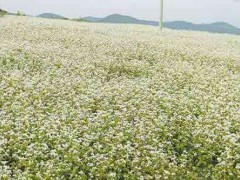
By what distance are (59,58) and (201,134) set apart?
1170cm

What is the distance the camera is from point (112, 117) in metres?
15.8

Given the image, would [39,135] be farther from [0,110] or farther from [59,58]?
[59,58]

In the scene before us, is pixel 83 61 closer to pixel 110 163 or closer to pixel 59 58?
pixel 59 58

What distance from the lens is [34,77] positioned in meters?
20.4

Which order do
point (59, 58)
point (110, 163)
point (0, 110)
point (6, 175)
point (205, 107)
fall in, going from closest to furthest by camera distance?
point (6, 175), point (110, 163), point (0, 110), point (205, 107), point (59, 58)

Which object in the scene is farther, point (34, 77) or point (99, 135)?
point (34, 77)

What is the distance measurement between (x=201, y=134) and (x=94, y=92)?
16.6 feet

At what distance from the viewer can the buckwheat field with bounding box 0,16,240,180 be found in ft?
40.6

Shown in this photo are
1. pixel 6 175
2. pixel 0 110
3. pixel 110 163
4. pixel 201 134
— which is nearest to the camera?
pixel 6 175

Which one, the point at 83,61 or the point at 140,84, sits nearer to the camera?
the point at 140,84

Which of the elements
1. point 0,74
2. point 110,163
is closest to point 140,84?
point 0,74

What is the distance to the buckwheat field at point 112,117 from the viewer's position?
1238 centimetres

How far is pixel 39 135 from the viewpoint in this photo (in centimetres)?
1359

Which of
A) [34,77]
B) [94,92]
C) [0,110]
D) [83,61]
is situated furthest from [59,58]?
[0,110]
